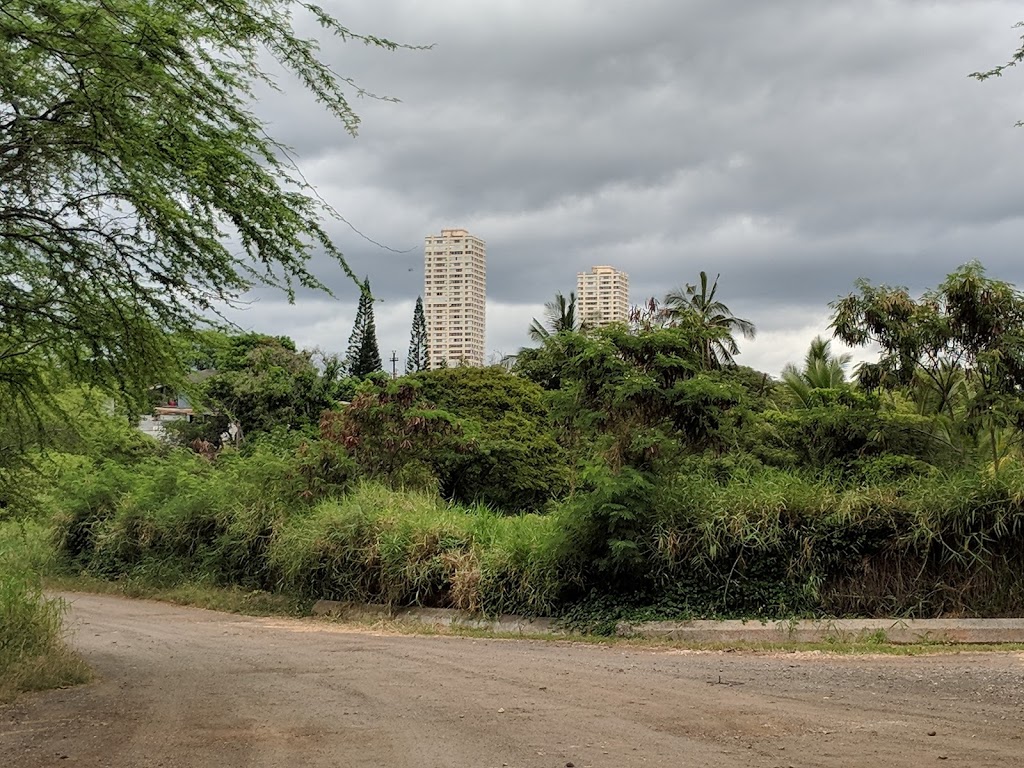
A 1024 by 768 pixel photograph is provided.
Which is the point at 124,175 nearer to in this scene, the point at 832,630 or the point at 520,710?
the point at 520,710

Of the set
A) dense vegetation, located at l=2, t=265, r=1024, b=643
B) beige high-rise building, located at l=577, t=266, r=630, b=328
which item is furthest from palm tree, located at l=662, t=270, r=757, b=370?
beige high-rise building, located at l=577, t=266, r=630, b=328

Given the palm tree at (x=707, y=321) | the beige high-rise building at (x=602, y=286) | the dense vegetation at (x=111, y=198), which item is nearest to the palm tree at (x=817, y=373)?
the palm tree at (x=707, y=321)

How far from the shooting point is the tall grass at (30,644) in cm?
821

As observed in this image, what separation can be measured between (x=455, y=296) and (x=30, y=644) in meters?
48.2

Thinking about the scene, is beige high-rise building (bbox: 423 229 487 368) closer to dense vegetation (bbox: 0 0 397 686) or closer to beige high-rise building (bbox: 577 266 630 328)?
beige high-rise building (bbox: 577 266 630 328)

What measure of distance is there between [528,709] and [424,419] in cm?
1076

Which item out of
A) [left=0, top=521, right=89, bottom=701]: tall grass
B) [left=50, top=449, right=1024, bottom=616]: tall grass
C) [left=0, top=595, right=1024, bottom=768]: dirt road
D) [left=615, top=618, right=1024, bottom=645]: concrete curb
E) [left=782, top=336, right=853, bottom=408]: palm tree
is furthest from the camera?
[left=782, top=336, right=853, bottom=408]: palm tree

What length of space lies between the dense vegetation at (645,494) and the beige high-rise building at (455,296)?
592 inches

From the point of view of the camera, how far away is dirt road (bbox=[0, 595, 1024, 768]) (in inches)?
224

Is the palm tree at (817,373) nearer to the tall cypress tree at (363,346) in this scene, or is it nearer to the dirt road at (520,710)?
the dirt road at (520,710)

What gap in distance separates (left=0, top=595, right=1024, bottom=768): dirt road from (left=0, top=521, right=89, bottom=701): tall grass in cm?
28

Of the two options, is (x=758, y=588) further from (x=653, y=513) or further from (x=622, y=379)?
(x=622, y=379)

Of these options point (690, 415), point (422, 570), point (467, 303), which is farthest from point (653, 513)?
point (467, 303)

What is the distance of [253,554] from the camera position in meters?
17.3
